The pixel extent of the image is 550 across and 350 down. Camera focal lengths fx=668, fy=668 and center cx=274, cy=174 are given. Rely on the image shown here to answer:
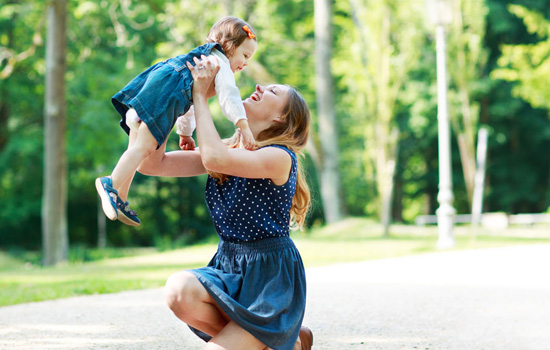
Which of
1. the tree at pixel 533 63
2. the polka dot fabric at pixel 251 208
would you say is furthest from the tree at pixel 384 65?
the polka dot fabric at pixel 251 208

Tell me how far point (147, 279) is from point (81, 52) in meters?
11.9

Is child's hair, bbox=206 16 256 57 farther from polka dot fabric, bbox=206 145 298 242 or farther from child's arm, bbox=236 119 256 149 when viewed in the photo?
polka dot fabric, bbox=206 145 298 242

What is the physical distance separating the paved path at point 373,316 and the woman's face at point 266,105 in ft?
A: 4.76

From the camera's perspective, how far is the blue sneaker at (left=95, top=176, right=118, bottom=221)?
9.88 ft

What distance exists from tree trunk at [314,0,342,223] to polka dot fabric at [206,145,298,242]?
14577 mm

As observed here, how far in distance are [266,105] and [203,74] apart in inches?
13.8

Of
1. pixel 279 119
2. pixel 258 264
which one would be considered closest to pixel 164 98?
pixel 279 119

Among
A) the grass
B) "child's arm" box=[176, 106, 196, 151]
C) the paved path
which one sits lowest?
the grass

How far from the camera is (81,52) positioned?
17969 mm

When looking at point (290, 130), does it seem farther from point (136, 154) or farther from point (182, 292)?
point (182, 292)

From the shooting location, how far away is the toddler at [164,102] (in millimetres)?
3041

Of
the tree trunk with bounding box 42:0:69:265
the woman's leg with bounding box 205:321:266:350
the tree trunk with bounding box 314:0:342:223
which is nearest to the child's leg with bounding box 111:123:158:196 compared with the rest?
the woman's leg with bounding box 205:321:266:350

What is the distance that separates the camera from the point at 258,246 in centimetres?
303

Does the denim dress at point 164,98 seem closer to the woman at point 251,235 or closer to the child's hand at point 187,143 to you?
the woman at point 251,235
